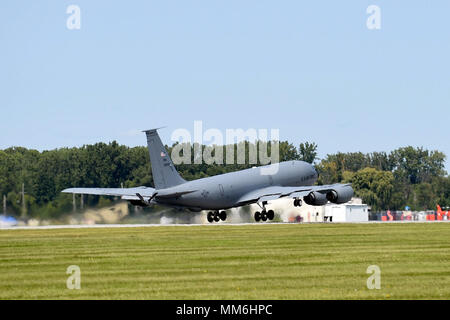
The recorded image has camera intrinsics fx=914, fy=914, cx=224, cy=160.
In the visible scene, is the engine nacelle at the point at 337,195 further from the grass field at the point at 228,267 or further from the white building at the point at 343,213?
the grass field at the point at 228,267

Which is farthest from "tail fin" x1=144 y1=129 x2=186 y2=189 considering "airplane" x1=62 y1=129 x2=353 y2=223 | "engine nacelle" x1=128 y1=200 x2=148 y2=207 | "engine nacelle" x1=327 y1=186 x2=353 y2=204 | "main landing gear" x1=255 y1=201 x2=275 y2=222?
"engine nacelle" x1=327 y1=186 x2=353 y2=204

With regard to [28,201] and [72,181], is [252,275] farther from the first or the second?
[72,181]

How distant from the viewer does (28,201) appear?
274 ft

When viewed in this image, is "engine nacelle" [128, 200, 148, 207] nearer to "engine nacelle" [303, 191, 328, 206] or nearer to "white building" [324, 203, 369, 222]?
"engine nacelle" [303, 191, 328, 206]

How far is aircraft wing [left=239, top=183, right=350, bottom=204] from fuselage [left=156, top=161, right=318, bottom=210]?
0.48 metres

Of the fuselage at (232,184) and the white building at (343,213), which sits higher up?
the fuselage at (232,184)

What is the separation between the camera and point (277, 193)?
80.4 m

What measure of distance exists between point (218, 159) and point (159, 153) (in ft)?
290

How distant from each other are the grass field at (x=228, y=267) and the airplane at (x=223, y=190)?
20.4 meters

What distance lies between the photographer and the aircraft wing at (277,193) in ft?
262

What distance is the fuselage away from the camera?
244 feet

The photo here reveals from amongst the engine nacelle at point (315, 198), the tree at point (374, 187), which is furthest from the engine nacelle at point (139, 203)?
the tree at point (374, 187)

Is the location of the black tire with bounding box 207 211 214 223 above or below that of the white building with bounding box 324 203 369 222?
above
